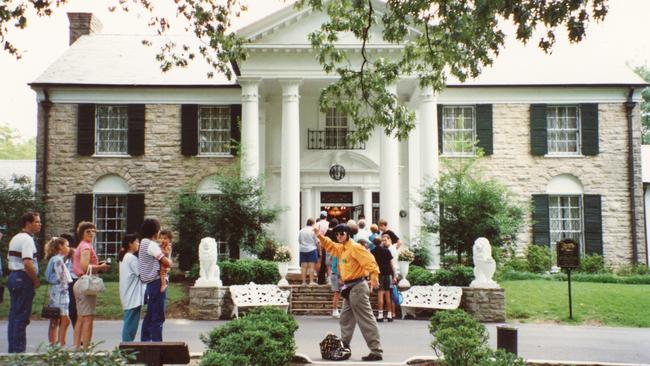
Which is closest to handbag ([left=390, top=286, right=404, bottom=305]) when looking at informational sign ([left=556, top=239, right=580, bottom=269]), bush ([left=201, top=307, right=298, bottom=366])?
informational sign ([left=556, top=239, right=580, bottom=269])

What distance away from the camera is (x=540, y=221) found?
823 inches

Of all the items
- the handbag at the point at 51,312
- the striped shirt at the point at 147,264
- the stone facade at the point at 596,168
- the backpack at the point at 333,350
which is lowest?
the backpack at the point at 333,350

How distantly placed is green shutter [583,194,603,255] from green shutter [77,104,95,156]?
58.1 feet

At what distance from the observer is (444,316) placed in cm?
781

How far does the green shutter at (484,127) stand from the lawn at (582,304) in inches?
242

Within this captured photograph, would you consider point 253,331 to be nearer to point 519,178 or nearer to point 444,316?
point 444,316

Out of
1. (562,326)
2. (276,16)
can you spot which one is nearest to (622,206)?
(562,326)

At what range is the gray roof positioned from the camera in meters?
21.3

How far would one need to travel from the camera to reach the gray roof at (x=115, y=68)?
2133 cm

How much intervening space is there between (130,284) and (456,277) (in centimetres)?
872

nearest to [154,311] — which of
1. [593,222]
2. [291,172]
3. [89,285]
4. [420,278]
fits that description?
[89,285]

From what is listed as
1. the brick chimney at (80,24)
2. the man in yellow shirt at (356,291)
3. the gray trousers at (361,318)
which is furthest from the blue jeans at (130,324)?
the brick chimney at (80,24)

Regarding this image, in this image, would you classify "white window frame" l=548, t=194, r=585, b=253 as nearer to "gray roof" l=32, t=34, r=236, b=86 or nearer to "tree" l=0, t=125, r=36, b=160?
"gray roof" l=32, t=34, r=236, b=86

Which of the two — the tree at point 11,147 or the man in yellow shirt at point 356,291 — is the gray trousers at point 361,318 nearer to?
the man in yellow shirt at point 356,291
